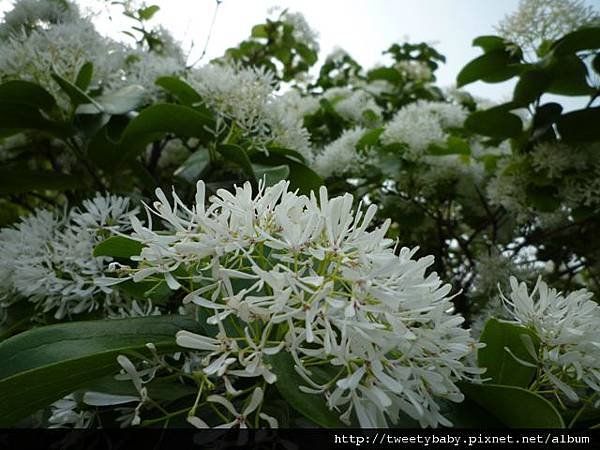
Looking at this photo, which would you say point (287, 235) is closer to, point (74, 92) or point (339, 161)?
point (74, 92)

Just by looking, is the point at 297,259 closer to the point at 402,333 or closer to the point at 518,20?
the point at 402,333

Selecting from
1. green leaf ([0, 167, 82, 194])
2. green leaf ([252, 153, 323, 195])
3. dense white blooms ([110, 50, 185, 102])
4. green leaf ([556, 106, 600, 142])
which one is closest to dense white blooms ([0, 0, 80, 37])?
dense white blooms ([110, 50, 185, 102])

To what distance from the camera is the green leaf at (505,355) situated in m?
0.47

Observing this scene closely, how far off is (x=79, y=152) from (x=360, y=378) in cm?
70

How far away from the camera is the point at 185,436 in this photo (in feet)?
1.37

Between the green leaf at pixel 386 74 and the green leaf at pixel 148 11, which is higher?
the green leaf at pixel 386 74

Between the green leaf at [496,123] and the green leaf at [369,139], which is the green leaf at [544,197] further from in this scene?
the green leaf at [369,139]

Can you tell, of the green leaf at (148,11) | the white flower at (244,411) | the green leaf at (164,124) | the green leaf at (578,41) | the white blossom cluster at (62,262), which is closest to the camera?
the white flower at (244,411)

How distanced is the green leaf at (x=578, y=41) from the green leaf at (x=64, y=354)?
2.82 feet

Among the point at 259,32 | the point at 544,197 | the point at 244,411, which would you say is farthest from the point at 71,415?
the point at 259,32

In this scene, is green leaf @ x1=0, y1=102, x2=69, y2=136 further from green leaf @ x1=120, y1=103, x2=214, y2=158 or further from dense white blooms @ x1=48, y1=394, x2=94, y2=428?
dense white blooms @ x1=48, y1=394, x2=94, y2=428

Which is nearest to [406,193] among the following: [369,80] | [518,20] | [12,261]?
[518,20]

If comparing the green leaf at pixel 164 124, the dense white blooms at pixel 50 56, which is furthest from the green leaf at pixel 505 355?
the dense white blooms at pixel 50 56

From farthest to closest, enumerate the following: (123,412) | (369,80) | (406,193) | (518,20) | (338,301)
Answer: (369,80) → (406,193) → (518,20) → (123,412) → (338,301)
